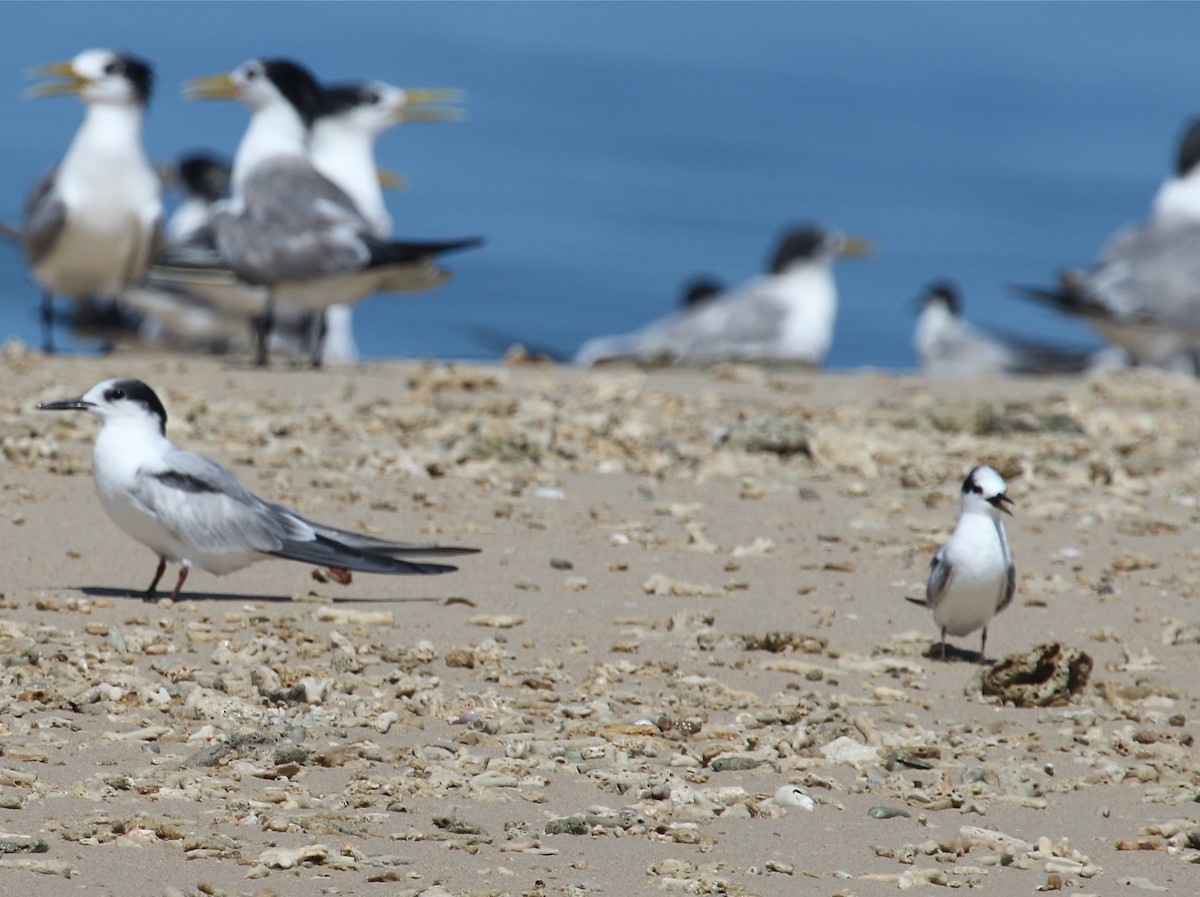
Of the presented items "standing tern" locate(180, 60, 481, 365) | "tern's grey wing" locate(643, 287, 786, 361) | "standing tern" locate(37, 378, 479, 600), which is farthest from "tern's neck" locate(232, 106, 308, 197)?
"standing tern" locate(37, 378, 479, 600)

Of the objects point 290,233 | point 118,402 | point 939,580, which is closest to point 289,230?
point 290,233

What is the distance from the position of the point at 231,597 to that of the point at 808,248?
12.1 meters

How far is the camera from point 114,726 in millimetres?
3754

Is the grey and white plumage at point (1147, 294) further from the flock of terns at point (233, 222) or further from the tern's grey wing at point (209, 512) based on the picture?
the tern's grey wing at point (209, 512)

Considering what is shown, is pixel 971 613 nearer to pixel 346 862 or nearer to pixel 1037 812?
pixel 1037 812

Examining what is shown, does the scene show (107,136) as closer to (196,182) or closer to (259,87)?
(259,87)

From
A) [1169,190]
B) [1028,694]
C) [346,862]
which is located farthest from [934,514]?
[1169,190]

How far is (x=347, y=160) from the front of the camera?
1195cm

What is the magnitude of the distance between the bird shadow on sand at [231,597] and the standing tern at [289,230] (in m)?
4.47

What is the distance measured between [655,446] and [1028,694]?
2790mm

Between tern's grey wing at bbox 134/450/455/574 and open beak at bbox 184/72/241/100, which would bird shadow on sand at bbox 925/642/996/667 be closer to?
tern's grey wing at bbox 134/450/455/574

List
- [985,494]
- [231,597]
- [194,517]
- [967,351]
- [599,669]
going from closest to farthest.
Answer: [599,669] < [194,517] < [231,597] < [985,494] < [967,351]

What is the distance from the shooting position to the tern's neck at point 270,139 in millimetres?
10562

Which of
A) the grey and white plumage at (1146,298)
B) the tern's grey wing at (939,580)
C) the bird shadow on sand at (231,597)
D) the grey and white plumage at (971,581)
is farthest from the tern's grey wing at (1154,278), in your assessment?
the bird shadow on sand at (231,597)
